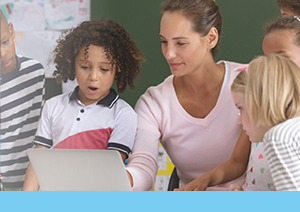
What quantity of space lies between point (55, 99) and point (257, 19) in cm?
92

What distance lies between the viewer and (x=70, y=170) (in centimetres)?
81

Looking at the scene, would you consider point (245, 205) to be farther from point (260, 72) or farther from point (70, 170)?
point (70, 170)

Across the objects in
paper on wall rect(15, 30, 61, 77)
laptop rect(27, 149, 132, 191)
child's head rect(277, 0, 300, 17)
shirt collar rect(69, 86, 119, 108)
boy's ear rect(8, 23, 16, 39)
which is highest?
child's head rect(277, 0, 300, 17)

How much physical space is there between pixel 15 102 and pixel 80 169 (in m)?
0.72

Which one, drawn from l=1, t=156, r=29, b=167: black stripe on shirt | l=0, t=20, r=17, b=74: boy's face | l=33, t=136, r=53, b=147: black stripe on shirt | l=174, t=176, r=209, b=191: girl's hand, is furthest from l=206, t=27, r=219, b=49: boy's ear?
l=1, t=156, r=29, b=167: black stripe on shirt

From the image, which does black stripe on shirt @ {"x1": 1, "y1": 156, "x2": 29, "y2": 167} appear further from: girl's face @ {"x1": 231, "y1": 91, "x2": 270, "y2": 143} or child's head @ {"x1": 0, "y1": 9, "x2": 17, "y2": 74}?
girl's face @ {"x1": 231, "y1": 91, "x2": 270, "y2": 143}

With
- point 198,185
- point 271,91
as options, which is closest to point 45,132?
point 198,185

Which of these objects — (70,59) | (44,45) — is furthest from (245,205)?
(44,45)

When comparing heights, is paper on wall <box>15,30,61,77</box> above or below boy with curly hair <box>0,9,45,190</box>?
Answer: above

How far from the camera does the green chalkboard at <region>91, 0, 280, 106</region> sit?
4.14ft

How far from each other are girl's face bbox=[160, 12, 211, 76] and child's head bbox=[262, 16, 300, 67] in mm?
246

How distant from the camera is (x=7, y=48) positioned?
1.34m

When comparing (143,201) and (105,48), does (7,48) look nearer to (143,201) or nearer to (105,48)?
(105,48)

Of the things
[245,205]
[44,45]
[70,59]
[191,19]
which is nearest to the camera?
[245,205]
